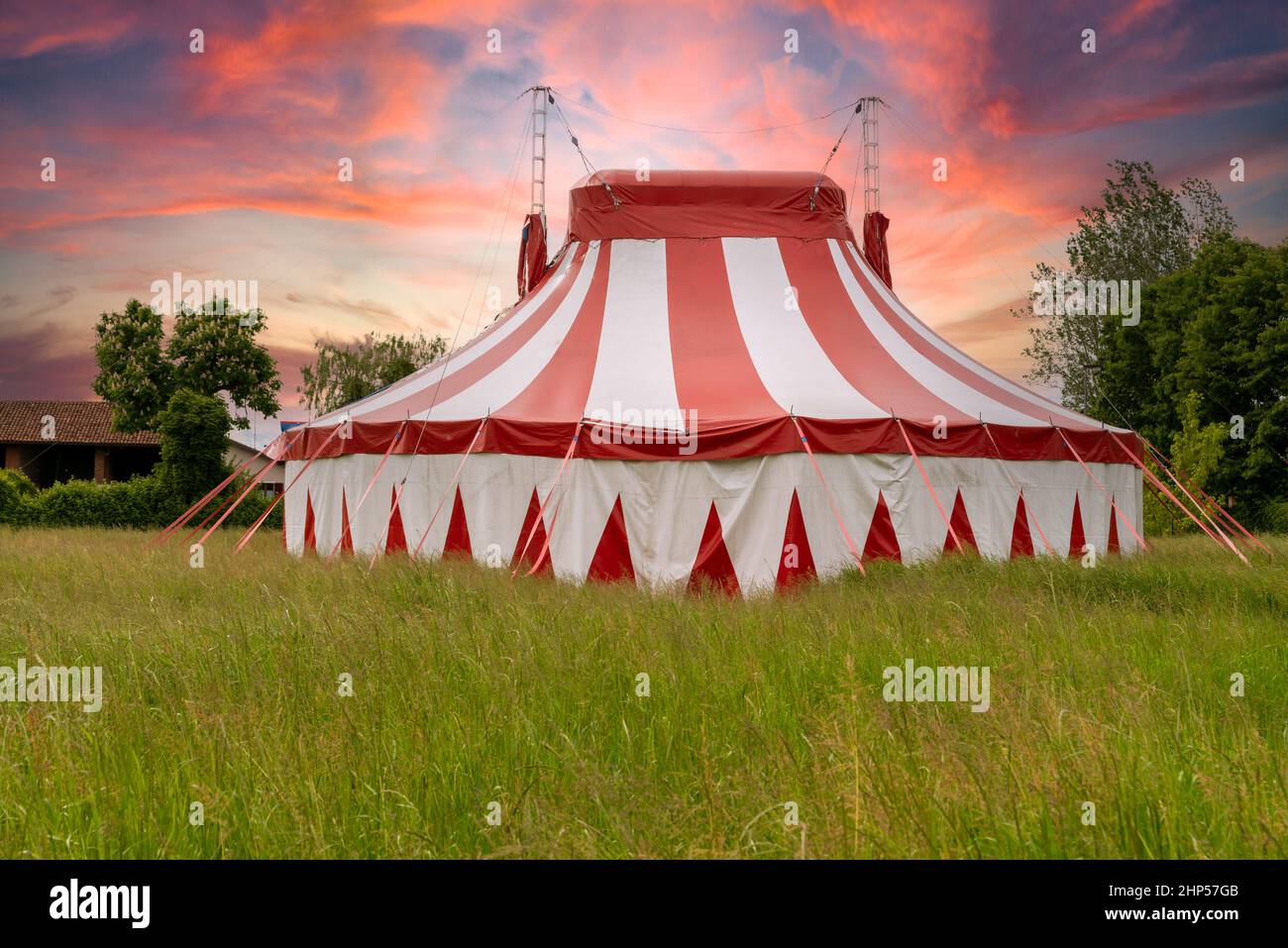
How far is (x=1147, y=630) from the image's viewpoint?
358 centimetres

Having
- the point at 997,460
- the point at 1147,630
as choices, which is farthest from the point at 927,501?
the point at 1147,630

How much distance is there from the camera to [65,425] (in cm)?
3152

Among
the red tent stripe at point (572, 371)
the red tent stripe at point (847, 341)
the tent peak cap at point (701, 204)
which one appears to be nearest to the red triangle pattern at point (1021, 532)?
the red tent stripe at point (847, 341)

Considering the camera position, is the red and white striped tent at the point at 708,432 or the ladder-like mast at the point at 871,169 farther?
the ladder-like mast at the point at 871,169

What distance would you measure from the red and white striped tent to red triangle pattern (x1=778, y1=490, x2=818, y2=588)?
0.02 meters

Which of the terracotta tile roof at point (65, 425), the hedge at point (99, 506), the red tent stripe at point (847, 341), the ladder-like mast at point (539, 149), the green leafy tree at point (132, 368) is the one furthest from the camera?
the terracotta tile roof at point (65, 425)

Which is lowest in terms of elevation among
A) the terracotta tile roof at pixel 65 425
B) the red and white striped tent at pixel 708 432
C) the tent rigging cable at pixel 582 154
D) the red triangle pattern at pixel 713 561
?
the red triangle pattern at pixel 713 561

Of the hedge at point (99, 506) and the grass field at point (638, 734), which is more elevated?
the hedge at point (99, 506)

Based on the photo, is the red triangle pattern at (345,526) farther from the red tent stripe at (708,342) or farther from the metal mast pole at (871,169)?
the metal mast pole at (871,169)

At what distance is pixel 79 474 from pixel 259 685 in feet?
114

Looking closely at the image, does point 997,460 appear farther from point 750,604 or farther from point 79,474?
point 79,474

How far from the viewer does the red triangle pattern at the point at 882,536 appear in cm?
689

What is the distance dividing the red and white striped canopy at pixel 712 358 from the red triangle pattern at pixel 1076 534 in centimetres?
51

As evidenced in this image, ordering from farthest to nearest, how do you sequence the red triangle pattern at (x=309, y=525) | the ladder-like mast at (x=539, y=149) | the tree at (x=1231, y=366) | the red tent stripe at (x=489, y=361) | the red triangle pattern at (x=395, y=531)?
1. the tree at (x=1231, y=366)
2. the ladder-like mast at (x=539, y=149)
3. the red triangle pattern at (x=309, y=525)
4. the red tent stripe at (x=489, y=361)
5. the red triangle pattern at (x=395, y=531)
